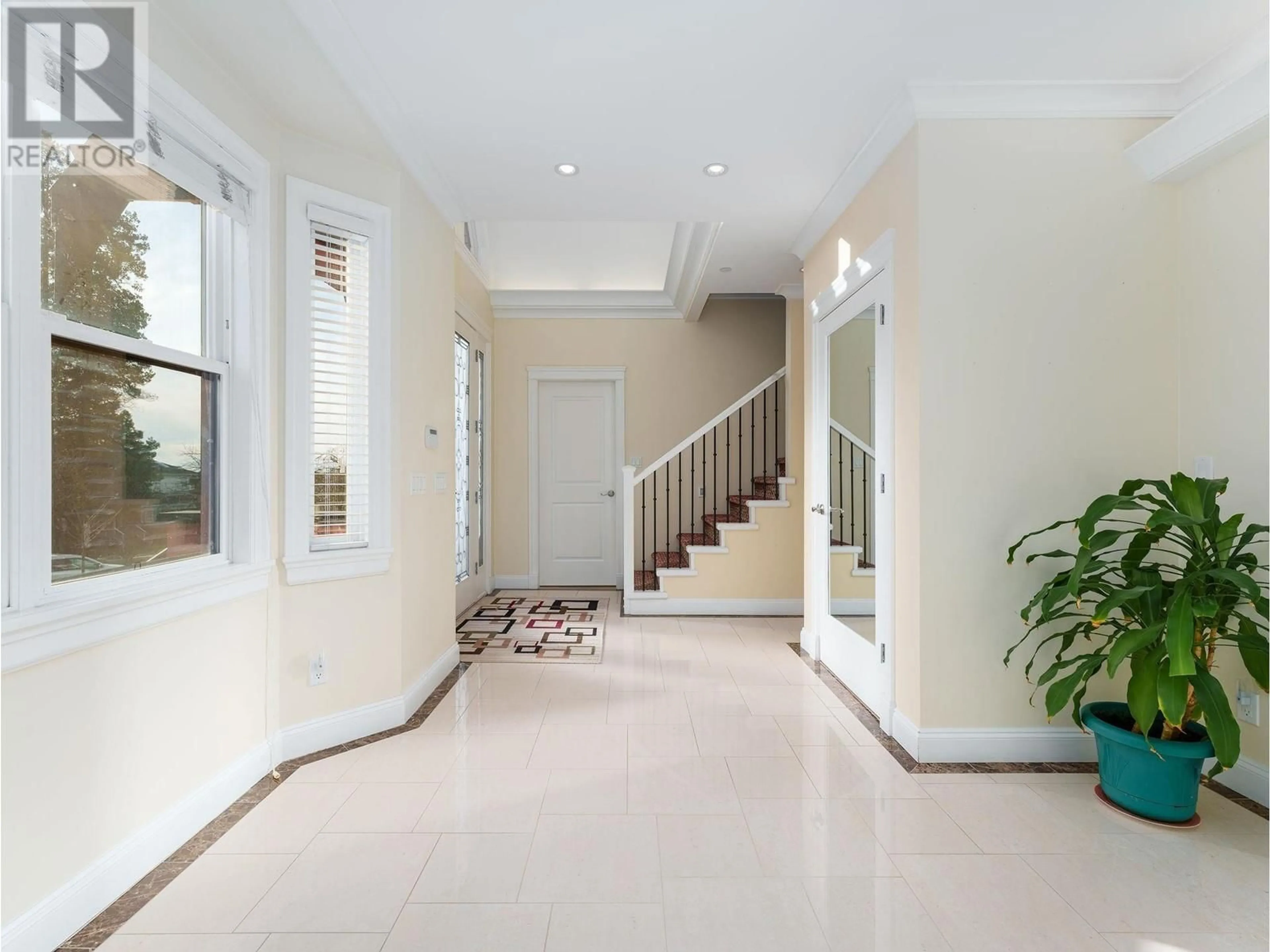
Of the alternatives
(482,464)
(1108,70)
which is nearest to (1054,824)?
(1108,70)

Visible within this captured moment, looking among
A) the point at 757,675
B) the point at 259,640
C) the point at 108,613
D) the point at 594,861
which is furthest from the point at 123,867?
the point at 757,675

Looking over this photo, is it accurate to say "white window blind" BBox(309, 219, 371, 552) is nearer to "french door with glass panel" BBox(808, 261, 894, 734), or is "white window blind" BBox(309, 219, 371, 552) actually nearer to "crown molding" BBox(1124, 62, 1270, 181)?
"french door with glass panel" BBox(808, 261, 894, 734)

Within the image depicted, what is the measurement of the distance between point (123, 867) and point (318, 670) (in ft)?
3.12

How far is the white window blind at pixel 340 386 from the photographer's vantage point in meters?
2.74

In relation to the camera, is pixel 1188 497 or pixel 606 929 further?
pixel 1188 497

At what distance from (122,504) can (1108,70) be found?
3.63 meters

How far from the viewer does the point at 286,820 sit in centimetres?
220

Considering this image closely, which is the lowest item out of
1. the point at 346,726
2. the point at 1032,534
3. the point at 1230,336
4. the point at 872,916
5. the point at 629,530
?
the point at 872,916

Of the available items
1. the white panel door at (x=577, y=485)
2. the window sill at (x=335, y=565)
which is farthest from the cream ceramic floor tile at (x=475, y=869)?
the white panel door at (x=577, y=485)

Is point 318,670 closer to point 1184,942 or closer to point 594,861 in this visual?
point 594,861

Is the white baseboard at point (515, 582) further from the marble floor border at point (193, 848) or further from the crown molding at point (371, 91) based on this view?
the crown molding at point (371, 91)

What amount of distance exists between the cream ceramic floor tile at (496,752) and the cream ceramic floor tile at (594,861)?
45 centimetres

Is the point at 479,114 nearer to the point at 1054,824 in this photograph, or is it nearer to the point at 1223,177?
the point at 1223,177

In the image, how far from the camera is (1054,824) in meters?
2.17
